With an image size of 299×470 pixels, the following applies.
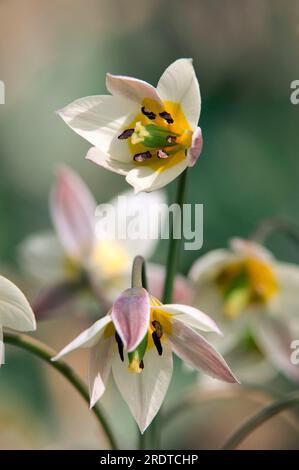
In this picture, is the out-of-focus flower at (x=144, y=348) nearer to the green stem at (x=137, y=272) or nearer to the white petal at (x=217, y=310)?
the green stem at (x=137, y=272)

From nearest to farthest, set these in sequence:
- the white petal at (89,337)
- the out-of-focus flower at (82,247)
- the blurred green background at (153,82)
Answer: the white petal at (89,337), the out-of-focus flower at (82,247), the blurred green background at (153,82)

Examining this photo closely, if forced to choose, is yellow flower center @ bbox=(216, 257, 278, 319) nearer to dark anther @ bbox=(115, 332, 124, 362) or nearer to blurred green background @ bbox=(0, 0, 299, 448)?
dark anther @ bbox=(115, 332, 124, 362)

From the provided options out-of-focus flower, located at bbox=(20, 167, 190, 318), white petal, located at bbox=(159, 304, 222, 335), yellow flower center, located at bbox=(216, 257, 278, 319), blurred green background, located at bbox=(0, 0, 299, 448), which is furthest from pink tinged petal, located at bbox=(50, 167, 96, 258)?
blurred green background, located at bbox=(0, 0, 299, 448)

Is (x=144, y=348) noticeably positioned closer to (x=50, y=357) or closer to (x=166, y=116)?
(x=50, y=357)

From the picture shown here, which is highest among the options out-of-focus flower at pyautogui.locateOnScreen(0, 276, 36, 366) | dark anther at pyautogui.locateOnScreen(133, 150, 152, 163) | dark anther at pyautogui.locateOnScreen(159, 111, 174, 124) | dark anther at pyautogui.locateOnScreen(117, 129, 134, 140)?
dark anther at pyautogui.locateOnScreen(159, 111, 174, 124)


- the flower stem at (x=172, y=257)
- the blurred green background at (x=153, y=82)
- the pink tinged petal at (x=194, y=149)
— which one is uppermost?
the blurred green background at (x=153, y=82)

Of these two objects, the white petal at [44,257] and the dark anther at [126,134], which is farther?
the white petal at [44,257]

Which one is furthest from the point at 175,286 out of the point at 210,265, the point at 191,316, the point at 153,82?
the point at 153,82

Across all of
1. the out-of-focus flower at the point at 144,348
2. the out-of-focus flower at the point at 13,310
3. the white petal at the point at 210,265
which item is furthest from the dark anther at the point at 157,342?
the white petal at the point at 210,265
